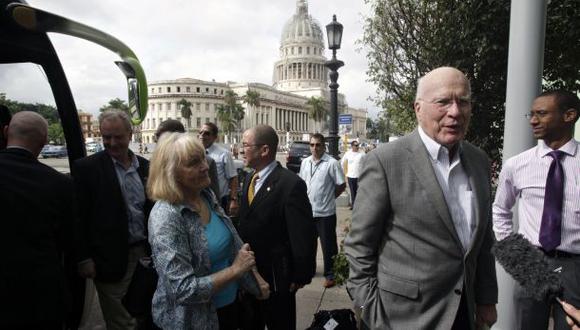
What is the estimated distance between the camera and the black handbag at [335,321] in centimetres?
268

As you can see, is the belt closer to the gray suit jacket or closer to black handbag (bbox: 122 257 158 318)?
the gray suit jacket

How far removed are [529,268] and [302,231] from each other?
5.39 feet

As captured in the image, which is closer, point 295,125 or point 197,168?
point 197,168

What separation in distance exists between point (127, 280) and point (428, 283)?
8.68ft

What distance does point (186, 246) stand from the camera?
2186 millimetres

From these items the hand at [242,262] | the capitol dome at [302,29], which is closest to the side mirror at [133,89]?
the hand at [242,262]

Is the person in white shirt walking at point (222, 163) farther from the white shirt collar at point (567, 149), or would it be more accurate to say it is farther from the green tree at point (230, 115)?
the green tree at point (230, 115)

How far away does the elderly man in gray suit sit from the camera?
6.82ft

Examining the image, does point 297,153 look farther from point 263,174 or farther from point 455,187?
point 455,187

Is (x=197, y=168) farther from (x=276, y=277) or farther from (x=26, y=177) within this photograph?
(x=276, y=277)

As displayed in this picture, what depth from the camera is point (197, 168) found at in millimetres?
2320

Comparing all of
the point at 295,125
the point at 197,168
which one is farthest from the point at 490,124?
the point at 295,125

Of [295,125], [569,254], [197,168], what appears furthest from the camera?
[295,125]

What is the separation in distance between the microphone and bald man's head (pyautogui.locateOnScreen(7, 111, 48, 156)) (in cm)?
303
